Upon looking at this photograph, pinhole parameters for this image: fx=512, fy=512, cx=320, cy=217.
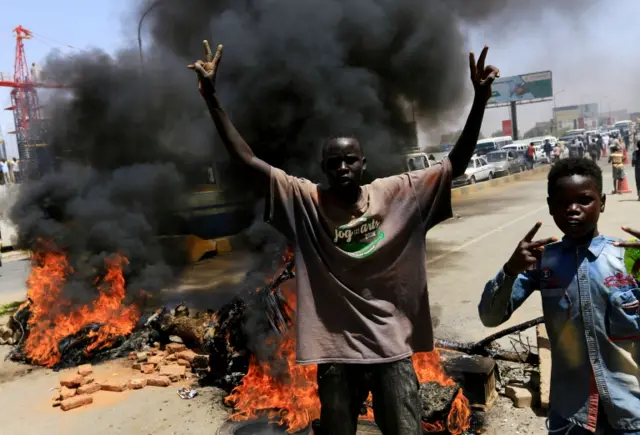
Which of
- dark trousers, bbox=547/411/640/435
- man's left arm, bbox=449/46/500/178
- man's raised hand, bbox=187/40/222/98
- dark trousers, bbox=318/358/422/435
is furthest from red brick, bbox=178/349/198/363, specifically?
dark trousers, bbox=547/411/640/435

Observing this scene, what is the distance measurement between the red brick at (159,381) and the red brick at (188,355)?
1.23 ft

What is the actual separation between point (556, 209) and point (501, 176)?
78.6 feet

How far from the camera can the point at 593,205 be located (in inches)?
66.3

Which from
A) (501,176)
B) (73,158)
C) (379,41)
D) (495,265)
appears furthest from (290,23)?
(501,176)

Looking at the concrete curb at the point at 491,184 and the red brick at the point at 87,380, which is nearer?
the red brick at the point at 87,380

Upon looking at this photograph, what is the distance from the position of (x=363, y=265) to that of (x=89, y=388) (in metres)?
3.62

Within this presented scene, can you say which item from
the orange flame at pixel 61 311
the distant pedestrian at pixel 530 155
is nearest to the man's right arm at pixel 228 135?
the orange flame at pixel 61 311

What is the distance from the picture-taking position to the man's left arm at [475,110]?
6.57ft

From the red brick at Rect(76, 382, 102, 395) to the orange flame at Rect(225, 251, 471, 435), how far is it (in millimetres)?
1391

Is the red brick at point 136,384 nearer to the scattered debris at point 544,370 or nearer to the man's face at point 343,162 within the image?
the scattered debris at point 544,370

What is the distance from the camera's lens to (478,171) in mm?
22672

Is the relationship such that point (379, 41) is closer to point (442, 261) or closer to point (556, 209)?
point (442, 261)

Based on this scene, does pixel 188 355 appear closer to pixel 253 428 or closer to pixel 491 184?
pixel 253 428

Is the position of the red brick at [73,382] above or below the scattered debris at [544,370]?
below
